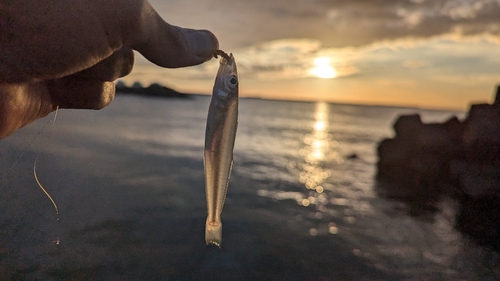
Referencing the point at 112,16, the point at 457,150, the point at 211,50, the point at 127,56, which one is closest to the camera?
the point at 112,16

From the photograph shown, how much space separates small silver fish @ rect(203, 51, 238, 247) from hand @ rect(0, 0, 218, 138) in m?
0.30

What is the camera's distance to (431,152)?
22969mm

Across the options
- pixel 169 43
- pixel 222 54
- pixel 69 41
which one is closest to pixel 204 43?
pixel 222 54

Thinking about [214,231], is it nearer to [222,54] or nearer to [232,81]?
[232,81]

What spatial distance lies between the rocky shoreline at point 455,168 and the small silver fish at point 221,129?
1553 cm

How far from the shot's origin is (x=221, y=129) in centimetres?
247

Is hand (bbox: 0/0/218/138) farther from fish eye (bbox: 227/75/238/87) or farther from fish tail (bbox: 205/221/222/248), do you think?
fish tail (bbox: 205/221/222/248)

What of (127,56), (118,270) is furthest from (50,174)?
(127,56)

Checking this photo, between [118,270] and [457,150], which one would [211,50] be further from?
[457,150]

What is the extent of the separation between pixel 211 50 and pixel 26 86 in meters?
1.46

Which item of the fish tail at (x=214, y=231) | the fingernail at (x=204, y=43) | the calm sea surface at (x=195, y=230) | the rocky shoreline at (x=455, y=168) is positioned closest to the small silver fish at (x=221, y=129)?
the fingernail at (x=204, y=43)

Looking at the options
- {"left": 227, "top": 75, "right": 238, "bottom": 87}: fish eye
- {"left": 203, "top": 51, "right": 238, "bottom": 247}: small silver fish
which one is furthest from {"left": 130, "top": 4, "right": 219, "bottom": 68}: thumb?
{"left": 227, "top": 75, "right": 238, "bottom": 87}: fish eye

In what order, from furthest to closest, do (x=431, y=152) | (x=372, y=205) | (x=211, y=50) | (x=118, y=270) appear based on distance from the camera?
(x=431, y=152), (x=372, y=205), (x=118, y=270), (x=211, y=50)

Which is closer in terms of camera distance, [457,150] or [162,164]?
[457,150]
